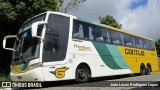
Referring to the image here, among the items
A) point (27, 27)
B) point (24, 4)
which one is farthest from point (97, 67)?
point (24, 4)

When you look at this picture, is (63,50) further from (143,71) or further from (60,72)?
(143,71)

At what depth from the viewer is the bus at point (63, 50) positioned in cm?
1223

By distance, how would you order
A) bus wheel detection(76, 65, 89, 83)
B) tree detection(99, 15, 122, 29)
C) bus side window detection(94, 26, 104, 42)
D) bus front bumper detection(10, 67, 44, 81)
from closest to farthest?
bus front bumper detection(10, 67, 44, 81) < bus wheel detection(76, 65, 89, 83) < bus side window detection(94, 26, 104, 42) < tree detection(99, 15, 122, 29)

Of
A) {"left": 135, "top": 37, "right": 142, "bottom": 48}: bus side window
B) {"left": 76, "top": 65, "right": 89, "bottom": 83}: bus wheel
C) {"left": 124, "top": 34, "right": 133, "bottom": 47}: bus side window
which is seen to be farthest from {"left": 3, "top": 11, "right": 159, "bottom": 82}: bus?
{"left": 135, "top": 37, "right": 142, "bottom": 48}: bus side window

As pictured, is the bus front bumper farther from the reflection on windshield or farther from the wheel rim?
the wheel rim

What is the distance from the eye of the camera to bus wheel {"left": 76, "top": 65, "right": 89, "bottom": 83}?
539 inches

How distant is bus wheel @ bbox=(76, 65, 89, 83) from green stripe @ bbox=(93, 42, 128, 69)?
157 cm

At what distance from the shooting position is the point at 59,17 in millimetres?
13469

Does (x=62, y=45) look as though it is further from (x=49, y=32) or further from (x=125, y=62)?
(x=125, y=62)

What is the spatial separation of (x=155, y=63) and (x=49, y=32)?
13.5m

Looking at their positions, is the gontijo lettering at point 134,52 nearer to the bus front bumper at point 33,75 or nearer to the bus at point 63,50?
the bus at point 63,50

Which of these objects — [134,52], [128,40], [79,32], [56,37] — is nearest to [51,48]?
[56,37]

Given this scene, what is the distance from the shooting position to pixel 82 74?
14000 millimetres

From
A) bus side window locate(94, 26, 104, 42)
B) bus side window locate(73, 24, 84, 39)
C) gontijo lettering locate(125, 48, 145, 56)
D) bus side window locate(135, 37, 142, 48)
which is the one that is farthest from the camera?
bus side window locate(135, 37, 142, 48)
